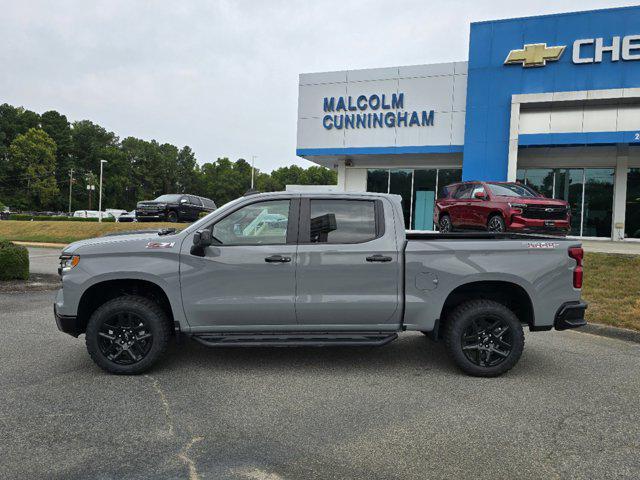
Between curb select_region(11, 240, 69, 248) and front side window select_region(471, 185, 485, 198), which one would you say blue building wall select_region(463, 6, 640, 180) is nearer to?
front side window select_region(471, 185, 485, 198)

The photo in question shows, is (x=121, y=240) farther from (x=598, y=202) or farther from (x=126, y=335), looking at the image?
(x=598, y=202)

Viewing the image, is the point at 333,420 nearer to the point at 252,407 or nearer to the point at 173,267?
the point at 252,407

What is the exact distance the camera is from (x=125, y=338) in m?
4.63

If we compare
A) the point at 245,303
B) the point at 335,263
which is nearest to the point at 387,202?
the point at 335,263

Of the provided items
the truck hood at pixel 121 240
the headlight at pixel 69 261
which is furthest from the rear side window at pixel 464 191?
the headlight at pixel 69 261

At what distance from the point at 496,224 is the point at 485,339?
27.1 ft

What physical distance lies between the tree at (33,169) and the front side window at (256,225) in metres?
76.3

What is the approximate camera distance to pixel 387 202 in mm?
4945

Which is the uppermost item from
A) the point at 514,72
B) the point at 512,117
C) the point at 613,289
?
the point at 514,72

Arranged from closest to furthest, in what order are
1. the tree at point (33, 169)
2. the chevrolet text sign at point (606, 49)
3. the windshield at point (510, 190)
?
the windshield at point (510, 190)
the chevrolet text sign at point (606, 49)
the tree at point (33, 169)

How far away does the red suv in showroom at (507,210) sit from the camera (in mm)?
12055

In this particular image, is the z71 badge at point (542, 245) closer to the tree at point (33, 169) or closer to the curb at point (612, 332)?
the curb at point (612, 332)

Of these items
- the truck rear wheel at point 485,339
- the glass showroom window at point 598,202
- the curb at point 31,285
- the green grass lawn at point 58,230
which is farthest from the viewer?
the green grass lawn at point 58,230

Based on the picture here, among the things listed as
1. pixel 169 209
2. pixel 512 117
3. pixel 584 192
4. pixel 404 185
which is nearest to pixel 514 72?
pixel 512 117
